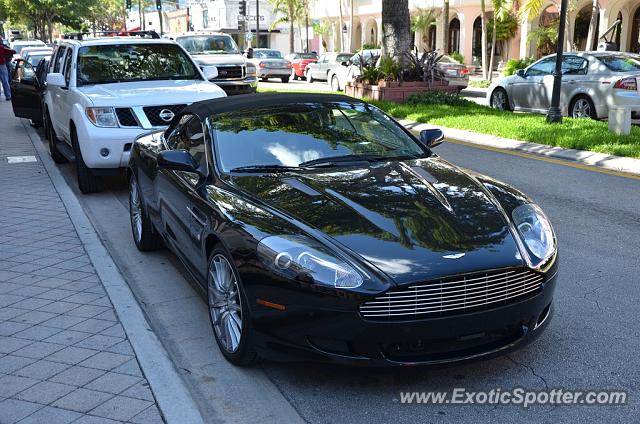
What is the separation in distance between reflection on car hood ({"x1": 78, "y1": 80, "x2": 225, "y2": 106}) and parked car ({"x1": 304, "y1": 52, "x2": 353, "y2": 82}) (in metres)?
24.5

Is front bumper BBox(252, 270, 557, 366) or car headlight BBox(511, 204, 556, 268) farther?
car headlight BBox(511, 204, 556, 268)

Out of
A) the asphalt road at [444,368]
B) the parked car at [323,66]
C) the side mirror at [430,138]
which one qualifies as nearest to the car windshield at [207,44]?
the parked car at [323,66]

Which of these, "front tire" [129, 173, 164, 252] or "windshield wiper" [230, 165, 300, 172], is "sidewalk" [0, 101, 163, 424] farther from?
"windshield wiper" [230, 165, 300, 172]

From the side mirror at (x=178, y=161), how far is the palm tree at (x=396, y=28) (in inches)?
566

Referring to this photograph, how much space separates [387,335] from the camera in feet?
11.3

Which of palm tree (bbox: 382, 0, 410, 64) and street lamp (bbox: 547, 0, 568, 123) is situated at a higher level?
palm tree (bbox: 382, 0, 410, 64)

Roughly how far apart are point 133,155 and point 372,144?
2.69m

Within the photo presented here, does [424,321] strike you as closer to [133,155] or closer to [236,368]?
[236,368]

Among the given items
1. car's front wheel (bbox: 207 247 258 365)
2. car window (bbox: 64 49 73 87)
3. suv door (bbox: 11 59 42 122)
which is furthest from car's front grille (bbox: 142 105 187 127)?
suv door (bbox: 11 59 42 122)

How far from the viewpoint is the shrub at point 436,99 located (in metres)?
17.3

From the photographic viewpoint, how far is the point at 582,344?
4.31m

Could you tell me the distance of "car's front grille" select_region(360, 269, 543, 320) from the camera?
345cm

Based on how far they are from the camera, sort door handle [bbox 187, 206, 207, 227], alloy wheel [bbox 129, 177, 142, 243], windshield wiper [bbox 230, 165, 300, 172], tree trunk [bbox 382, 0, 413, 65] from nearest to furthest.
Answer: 1. door handle [bbox 187, 206, 207, 227]
2. windshield wiper [bbox 230, 165, 300, 172]
3. alloy wheel [bbox 129, 177, 142, 243]
4. tree trunk [bbox 382, 0, 413, 65]

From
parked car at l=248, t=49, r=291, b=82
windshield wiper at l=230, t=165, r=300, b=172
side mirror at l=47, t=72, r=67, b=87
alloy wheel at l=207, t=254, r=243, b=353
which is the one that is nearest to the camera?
alloy wheel at l=207, t=254, r=243, b=353
